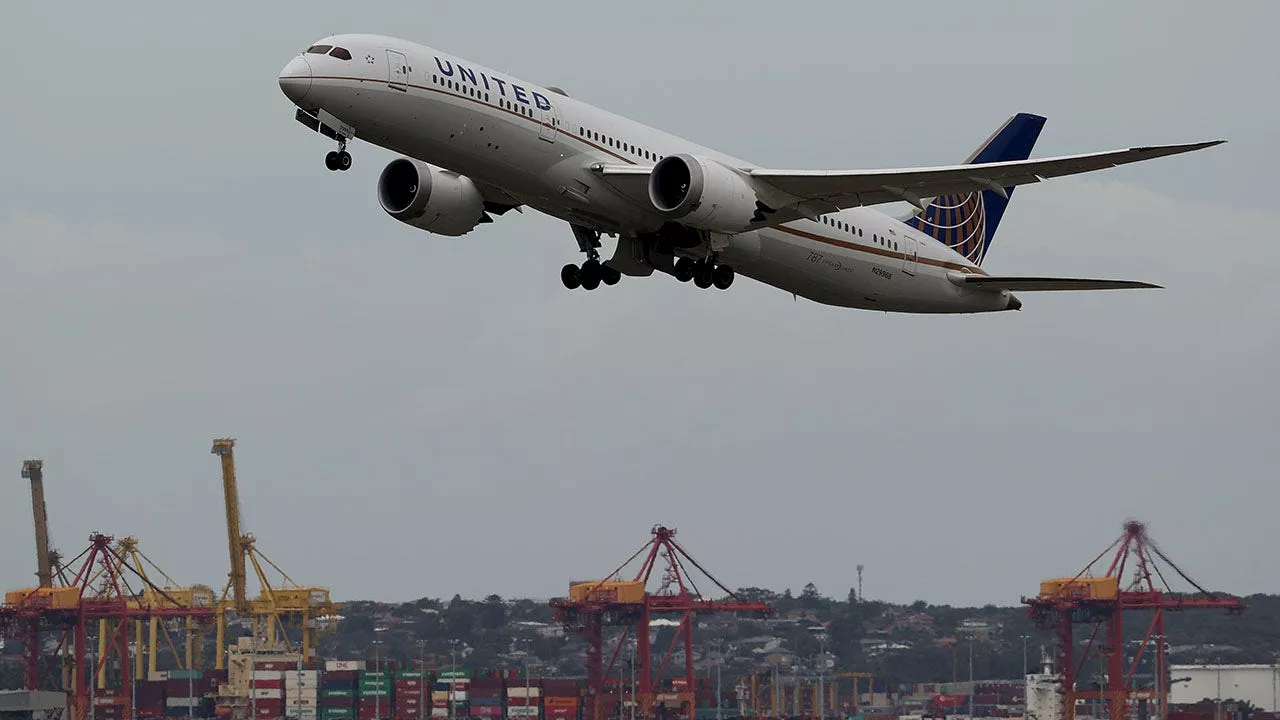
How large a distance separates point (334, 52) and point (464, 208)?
7.42 m

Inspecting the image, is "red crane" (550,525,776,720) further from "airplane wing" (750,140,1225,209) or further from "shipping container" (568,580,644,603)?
"airplane wing" (750,140,1225,209)

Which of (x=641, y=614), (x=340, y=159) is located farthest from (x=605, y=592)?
(x=340, y=159)

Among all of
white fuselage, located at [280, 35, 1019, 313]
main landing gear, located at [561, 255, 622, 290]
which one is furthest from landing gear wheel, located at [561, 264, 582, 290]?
white fuselage, located at [280, 35, 1019, 313]

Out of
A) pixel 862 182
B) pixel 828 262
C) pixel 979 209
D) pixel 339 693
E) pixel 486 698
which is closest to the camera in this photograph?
pixel 862 182

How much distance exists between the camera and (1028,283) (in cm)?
5450

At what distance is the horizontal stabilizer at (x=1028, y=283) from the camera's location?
52812mm

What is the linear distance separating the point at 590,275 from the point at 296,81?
39.5 feet

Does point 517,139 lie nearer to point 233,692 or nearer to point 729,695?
point 233,692

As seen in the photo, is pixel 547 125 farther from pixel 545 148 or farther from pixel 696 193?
pixel 696 193

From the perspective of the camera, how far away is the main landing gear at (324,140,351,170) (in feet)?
140

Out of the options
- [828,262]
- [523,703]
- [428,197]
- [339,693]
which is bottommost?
[523,703]

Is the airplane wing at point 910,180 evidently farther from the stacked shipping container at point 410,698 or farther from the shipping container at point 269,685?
the shipping container at point 269,685

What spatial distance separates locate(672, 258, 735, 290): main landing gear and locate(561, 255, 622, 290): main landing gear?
2.56 m

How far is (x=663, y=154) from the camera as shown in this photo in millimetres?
48406
